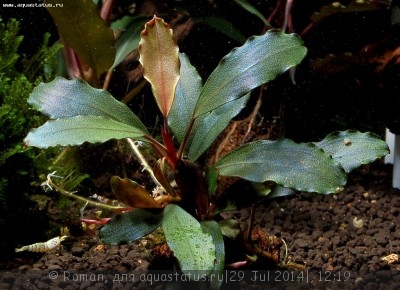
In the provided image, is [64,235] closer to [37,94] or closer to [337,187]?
[37,94]

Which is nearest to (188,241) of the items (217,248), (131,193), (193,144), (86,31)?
(217,248)

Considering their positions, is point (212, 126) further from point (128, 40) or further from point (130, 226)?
point (128, 40)

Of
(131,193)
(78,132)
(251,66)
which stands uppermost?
(251,66)

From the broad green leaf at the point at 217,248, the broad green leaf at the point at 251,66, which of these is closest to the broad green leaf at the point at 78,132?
the broad green leaf at the point at 251,66

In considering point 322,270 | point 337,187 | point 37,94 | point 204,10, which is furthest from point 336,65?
point 37,94

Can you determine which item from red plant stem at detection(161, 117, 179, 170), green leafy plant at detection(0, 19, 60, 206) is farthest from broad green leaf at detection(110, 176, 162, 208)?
green leafy plant at detection(0, 19, 60, 206)
